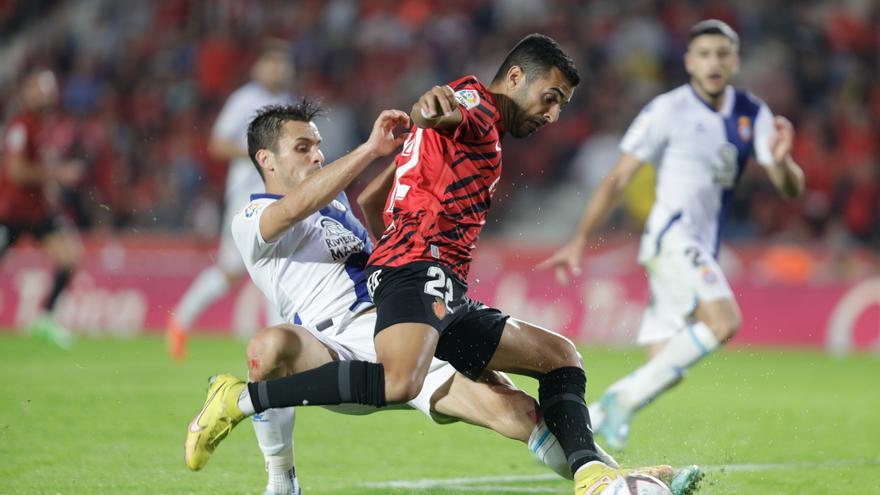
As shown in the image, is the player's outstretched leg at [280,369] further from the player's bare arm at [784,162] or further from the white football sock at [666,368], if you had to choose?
the player's bare arm at [784,162]

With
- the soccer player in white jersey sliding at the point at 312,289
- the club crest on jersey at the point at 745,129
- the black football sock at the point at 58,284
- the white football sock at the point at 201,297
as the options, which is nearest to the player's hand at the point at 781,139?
the club crest on jersey at the point at 745,129

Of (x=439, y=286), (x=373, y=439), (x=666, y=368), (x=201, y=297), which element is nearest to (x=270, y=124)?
(x=439, y=286)

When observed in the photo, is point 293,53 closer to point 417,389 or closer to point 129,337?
point 129,337

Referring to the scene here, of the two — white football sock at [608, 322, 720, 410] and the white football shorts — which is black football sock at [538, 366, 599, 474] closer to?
white football sock at [608, 322, 720, 410]

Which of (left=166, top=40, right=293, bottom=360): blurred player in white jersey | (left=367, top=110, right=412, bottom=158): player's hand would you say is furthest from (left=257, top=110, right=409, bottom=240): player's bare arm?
(left=166, top=40, right=293, bottom=360): blurred player in white jersey

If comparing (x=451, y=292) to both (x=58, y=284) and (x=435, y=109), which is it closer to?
(x=435, y=109)

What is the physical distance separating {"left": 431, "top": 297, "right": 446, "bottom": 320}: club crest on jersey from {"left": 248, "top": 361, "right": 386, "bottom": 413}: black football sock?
0.29m

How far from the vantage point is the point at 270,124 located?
5426 millimetres

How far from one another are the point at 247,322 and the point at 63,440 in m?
7.77

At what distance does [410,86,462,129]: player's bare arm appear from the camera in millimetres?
4277

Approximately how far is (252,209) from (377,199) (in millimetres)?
555

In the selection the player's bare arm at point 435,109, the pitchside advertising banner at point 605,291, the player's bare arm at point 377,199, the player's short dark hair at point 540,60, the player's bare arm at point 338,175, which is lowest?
the pitchside advertising banner at point 605,291

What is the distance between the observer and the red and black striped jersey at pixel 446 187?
4.62 meters

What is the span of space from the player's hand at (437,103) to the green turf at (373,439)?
1.86 meters
